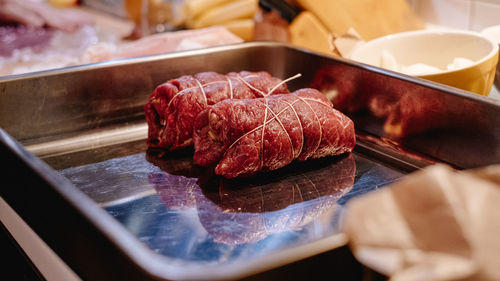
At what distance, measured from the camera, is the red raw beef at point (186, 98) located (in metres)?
A: 1.50

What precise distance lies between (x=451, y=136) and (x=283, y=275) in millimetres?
808

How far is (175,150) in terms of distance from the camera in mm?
1573

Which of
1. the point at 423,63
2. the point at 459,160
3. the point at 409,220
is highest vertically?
the point at 409,220

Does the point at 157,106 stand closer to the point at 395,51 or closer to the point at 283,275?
the point at 395,51

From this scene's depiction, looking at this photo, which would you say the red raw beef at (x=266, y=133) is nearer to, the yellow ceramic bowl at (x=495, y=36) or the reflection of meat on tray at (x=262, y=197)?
the reflection of meat on tray at (x=262, y=197)

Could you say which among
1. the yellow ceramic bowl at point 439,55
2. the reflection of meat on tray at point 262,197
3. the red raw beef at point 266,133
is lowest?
the reflection of meat on tray at point 262,197

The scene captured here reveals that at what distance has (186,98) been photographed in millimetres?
1494

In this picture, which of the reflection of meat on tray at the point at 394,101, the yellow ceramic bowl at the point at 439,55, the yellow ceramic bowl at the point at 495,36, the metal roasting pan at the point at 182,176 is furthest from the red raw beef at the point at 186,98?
the yellow ceramic bowl at the point at 495,36

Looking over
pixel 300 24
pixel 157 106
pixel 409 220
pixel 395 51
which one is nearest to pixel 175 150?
pixel 157 106

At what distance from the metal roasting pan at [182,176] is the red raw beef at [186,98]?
0.22 ft

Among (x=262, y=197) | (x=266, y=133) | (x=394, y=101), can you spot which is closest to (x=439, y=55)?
(x=394, y=101)

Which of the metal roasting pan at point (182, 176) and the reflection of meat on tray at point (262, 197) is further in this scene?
the reflection of meat on tray at point (262, 197)

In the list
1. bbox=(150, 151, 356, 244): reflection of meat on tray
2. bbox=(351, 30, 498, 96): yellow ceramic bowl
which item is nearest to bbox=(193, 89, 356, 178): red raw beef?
bbox=(150, 151, 356, 244): reflection of meat on tray

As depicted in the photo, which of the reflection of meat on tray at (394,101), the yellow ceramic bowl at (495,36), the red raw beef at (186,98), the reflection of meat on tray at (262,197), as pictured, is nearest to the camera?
the reflection of meat on tray at (262,197)
